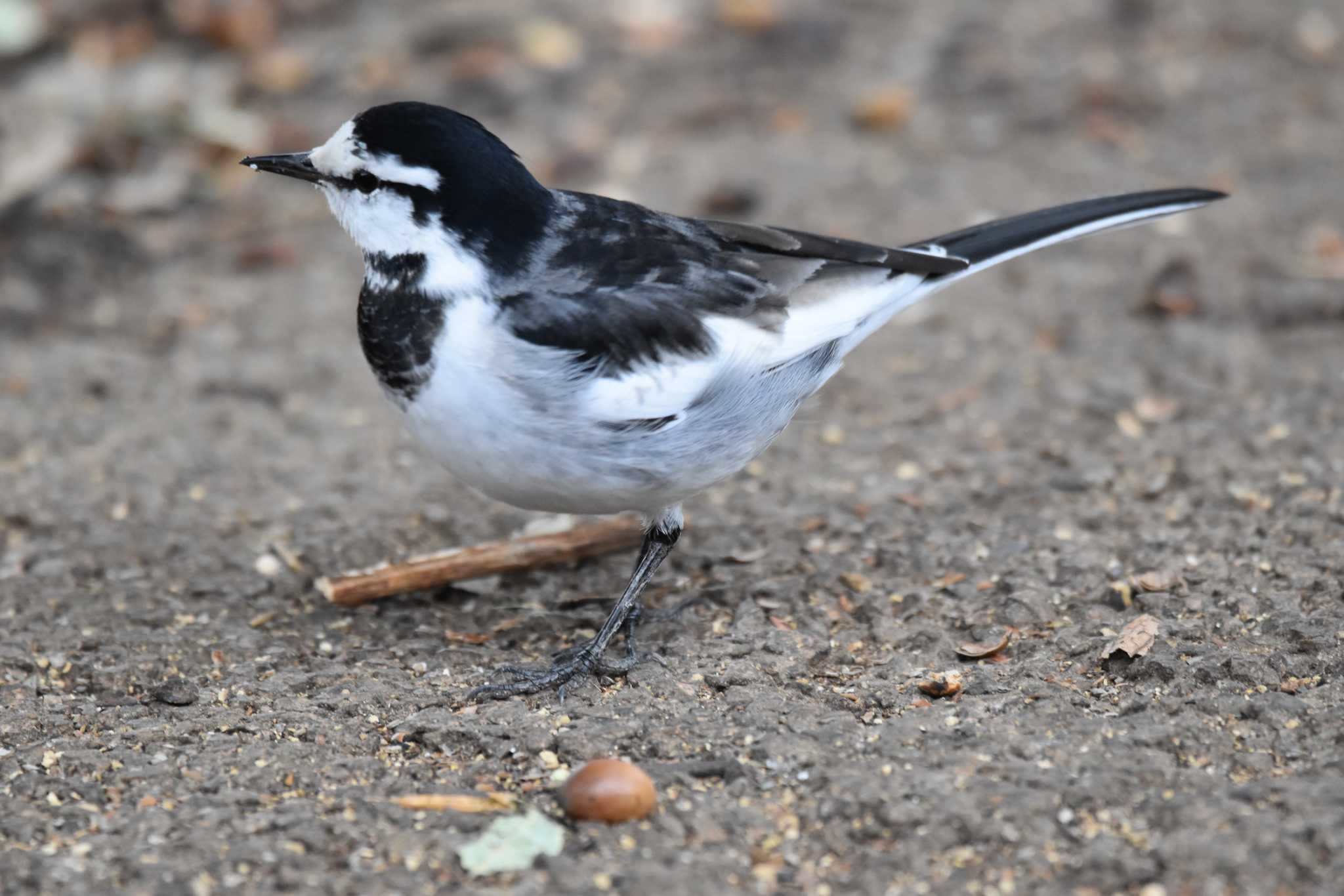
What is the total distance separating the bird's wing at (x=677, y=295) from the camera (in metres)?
3.76

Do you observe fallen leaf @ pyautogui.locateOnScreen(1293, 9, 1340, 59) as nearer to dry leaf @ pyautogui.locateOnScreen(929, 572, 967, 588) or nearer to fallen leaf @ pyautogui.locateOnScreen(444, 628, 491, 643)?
dry leaf @ pyautogui.locateOnScreen(929, 572, 967, 588)

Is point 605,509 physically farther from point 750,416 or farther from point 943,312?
point 943,312

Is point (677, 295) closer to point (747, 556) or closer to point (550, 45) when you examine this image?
point (747, 556)

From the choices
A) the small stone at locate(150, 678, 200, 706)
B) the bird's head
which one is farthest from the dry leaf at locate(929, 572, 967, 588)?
the small stone at locate(150, 678, 200, 706)

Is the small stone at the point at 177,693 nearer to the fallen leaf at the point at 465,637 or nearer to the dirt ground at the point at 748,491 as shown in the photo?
the dirt ground at the point at 748,491

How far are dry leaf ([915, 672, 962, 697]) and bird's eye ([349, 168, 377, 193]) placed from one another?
6.59 ft

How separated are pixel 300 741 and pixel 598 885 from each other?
39.8 inches

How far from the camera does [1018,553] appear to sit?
4520mm

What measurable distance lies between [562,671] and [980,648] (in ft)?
3.88

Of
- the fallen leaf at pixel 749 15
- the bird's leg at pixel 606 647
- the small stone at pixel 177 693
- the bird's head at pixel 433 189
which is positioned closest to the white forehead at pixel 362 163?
the bird's head at pixel 433 189

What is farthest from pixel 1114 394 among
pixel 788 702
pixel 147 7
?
pixel 147 7

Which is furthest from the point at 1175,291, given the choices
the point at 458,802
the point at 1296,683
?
the point at 458,802

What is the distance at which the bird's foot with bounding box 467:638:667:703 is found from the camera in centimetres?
386

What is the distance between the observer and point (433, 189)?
12.5 ft
